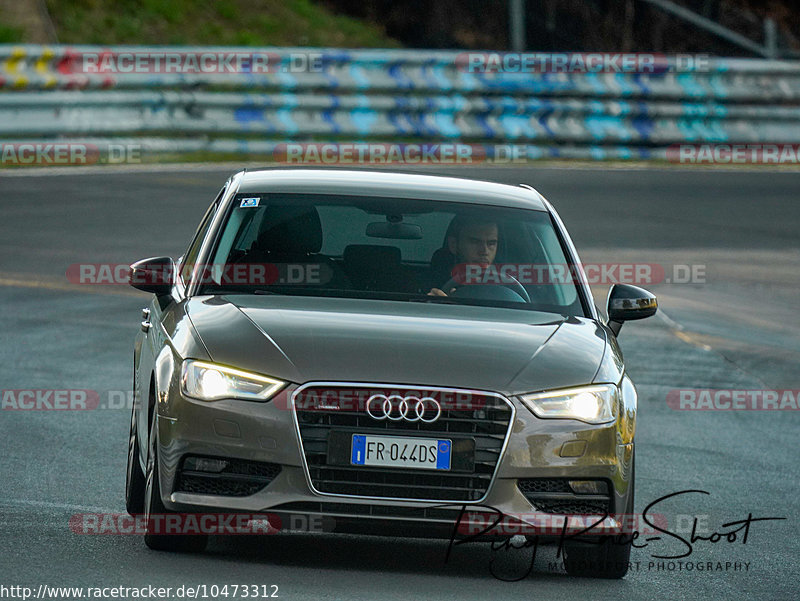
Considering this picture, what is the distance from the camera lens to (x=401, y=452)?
674 centimetres

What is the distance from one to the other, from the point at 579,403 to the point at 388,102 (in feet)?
63.4

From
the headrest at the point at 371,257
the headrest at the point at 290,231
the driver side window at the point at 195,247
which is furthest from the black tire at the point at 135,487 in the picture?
the headrest at the point at 371,257

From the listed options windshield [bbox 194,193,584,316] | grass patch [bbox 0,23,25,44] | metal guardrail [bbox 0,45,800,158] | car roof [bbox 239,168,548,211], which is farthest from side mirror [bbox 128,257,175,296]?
grass patch [bbox 0,23,25,44]

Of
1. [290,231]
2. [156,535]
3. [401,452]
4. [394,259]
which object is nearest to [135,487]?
[156,535]

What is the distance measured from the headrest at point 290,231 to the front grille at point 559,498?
188cm

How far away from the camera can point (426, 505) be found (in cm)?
681

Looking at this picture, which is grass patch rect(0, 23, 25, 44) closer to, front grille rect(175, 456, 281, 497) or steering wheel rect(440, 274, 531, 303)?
steering wheel rect(440, 274, 531, 303)

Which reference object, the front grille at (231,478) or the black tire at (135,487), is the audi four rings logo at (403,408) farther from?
the black tire at (135,487)

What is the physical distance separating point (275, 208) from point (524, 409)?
6.68 feet

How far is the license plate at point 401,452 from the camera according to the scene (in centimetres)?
672

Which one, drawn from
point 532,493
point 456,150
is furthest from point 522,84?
point 532,493

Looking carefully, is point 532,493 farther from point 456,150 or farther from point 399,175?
point 456,150

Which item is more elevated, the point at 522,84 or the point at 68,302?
the point at 522,84

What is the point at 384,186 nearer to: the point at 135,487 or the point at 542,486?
the point at 135,487
